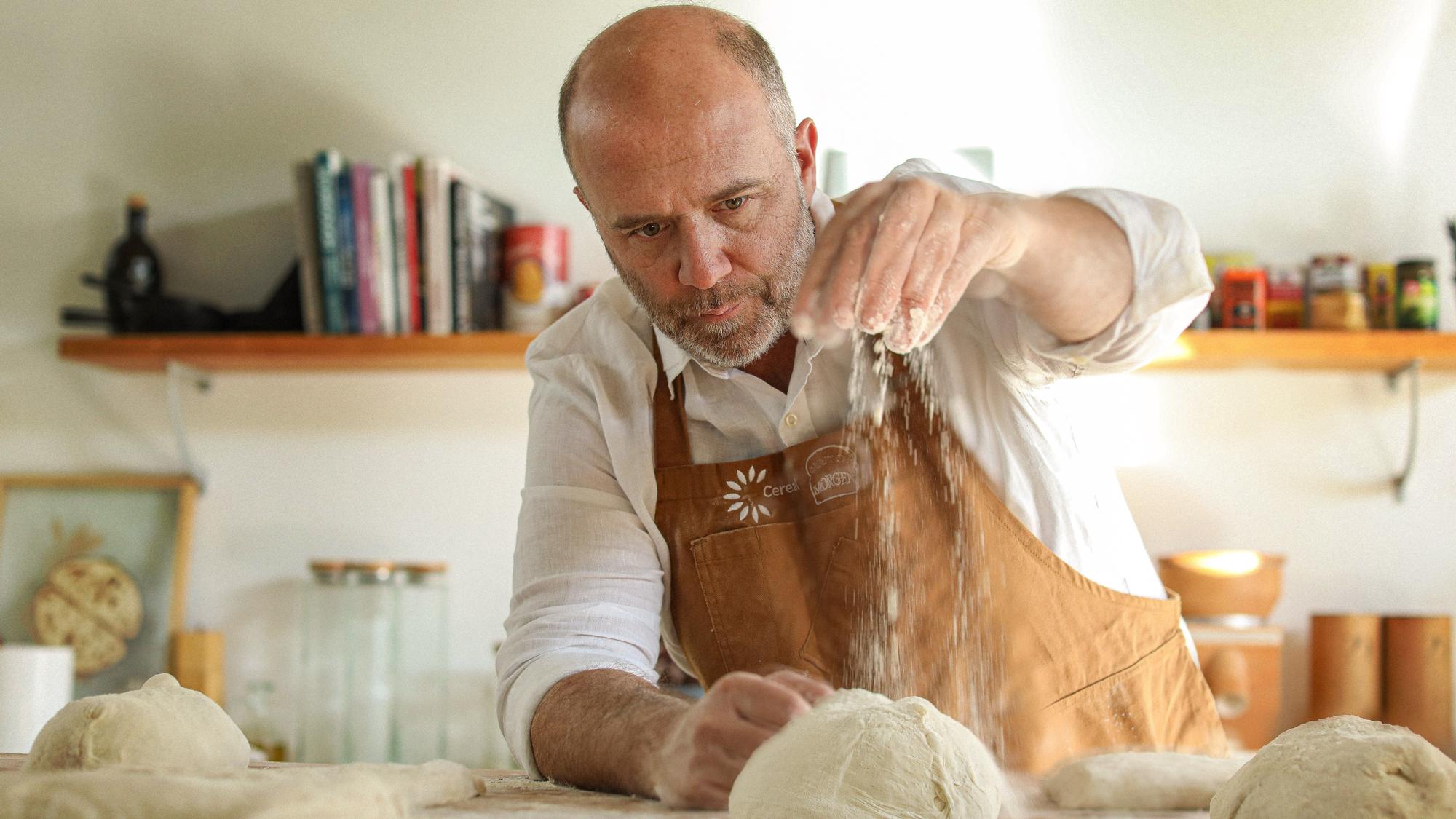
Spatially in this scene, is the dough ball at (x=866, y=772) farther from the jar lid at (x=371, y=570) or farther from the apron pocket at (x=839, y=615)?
the jar lid at (x=371, y=570)

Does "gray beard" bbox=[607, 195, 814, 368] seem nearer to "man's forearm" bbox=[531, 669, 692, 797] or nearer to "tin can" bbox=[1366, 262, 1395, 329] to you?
"man's forearm" bbox=[531, 669, 692, 797]

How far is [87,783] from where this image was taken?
592 mm

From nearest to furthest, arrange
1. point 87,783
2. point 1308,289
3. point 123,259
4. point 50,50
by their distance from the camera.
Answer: point 87,783 < point 1308,289 < point 123,259 < point 50,50

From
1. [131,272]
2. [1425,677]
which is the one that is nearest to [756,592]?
[1425,677]

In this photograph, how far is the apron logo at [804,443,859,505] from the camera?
1122mm

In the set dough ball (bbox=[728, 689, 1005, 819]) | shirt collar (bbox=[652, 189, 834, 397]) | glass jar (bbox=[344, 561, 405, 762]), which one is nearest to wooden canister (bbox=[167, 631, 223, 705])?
glass jar (bbox=[344, 561, 405, 762])

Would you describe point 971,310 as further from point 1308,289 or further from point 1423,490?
point 1423,490

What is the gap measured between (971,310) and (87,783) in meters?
0.83

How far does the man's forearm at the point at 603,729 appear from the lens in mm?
872

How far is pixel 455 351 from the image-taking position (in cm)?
214

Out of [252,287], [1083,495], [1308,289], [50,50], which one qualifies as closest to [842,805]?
[1083,495]

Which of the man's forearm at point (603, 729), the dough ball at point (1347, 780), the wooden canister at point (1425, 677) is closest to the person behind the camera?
the dough ball at point (1347, 780)

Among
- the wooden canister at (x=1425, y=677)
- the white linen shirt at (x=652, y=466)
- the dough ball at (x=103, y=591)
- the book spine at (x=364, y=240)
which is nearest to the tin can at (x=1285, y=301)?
the wooden canister at (x=1425, y=677)

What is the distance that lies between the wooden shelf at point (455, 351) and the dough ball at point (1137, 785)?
1.29m
